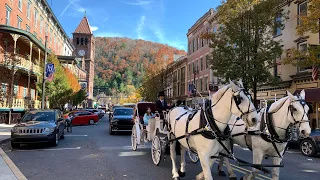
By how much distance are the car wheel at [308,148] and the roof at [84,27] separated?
335ft

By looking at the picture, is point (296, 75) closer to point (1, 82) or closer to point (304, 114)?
point (304, 114)

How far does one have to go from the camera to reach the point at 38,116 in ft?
46.0

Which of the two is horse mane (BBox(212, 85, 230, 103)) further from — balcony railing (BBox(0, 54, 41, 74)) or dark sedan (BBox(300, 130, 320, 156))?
balcony railing (BBox(0, 54, 41, 74))

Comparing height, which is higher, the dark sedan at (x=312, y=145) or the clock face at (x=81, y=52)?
the clock face at (x=81, y=52)

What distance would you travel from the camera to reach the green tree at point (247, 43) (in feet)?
71.8

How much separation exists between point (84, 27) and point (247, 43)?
95.7 meters

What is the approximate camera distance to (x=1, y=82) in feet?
71.4

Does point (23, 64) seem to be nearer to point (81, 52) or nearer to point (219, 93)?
point (219, 93)

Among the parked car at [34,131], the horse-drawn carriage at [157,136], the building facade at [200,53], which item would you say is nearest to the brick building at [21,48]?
the parked car at [34,131]

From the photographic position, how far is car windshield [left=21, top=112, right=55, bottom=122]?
13801 millimetres

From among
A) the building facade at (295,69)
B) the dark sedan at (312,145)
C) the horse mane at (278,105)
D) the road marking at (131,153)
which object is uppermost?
the building facade at (295,69)

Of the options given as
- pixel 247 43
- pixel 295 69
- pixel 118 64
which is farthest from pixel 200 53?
pixel 118 64

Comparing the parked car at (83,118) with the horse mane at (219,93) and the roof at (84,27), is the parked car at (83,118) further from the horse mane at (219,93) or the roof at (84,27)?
the roof at (84,27)

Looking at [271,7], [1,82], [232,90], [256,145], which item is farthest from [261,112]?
[1,82]
